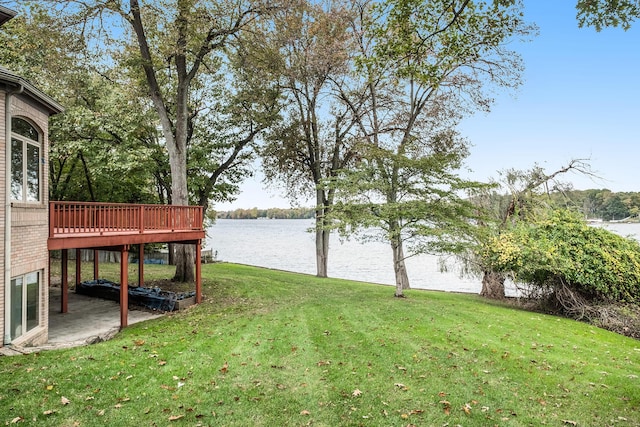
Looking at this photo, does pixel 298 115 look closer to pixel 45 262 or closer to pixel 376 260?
pixel 45 262

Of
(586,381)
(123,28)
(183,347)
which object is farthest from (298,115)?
(586,381)

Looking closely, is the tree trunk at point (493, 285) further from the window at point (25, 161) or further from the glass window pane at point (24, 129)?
the glass window pane at point (24, 129)

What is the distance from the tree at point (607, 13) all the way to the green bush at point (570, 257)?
10558 mm

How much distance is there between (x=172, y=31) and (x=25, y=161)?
9.60 m

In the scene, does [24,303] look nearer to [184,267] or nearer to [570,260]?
[184,267]

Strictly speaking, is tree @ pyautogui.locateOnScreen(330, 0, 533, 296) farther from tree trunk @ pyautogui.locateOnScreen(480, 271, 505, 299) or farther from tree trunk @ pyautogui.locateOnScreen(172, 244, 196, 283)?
tree trunk @ pyautogui.locateOnScreen(172, 244, 196, 283)

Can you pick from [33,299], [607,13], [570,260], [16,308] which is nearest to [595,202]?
[570,260]

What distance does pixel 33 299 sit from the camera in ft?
29.4

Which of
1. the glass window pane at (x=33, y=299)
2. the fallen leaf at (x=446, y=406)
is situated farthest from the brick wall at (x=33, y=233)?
the fallen leaf at (x=446, y=406)

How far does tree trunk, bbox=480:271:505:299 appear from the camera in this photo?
64.6ft

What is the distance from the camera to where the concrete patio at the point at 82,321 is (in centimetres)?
868

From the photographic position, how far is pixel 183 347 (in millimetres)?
8461

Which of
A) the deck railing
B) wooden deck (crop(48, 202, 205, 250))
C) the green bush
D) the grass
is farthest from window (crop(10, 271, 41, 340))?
the green bush

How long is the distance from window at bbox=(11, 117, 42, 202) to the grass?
11.8ft
